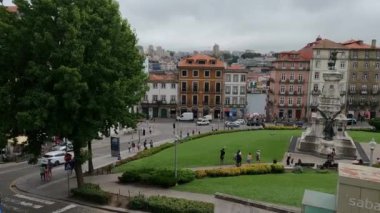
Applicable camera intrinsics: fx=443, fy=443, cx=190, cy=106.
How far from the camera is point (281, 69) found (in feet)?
301

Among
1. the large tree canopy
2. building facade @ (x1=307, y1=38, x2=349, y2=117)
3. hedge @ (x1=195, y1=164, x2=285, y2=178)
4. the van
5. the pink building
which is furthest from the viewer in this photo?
the pink building

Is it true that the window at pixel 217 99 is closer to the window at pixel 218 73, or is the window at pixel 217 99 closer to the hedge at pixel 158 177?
the window at pixel 218 73

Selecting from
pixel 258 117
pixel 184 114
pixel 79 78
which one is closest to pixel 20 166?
pixel 79 78

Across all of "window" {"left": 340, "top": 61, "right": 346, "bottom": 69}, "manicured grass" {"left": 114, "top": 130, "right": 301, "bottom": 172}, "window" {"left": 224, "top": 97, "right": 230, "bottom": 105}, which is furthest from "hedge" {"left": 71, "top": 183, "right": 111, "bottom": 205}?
"window" {"left": 340, "top": 61, "right": 346, "bottom": 69}

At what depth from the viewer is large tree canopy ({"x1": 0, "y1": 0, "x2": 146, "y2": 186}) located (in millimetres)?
25703

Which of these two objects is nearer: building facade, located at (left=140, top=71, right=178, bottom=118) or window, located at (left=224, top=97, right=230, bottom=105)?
building facade, located at (left=140, top=71, right=178, bottom=118)

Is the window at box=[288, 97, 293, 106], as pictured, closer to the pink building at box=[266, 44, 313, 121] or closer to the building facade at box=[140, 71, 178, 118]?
the pink building at box=[266, 44, 313, 121]

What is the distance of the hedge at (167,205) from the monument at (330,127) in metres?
25.0

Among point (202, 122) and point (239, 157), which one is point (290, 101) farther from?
point (239, 157)

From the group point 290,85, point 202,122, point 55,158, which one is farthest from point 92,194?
point 290,85

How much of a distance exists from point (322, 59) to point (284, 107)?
1260cm

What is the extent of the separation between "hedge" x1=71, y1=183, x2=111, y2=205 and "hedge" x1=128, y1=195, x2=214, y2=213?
1.91 meters

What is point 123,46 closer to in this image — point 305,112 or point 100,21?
point 100,21

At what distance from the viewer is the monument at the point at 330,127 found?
151ft
